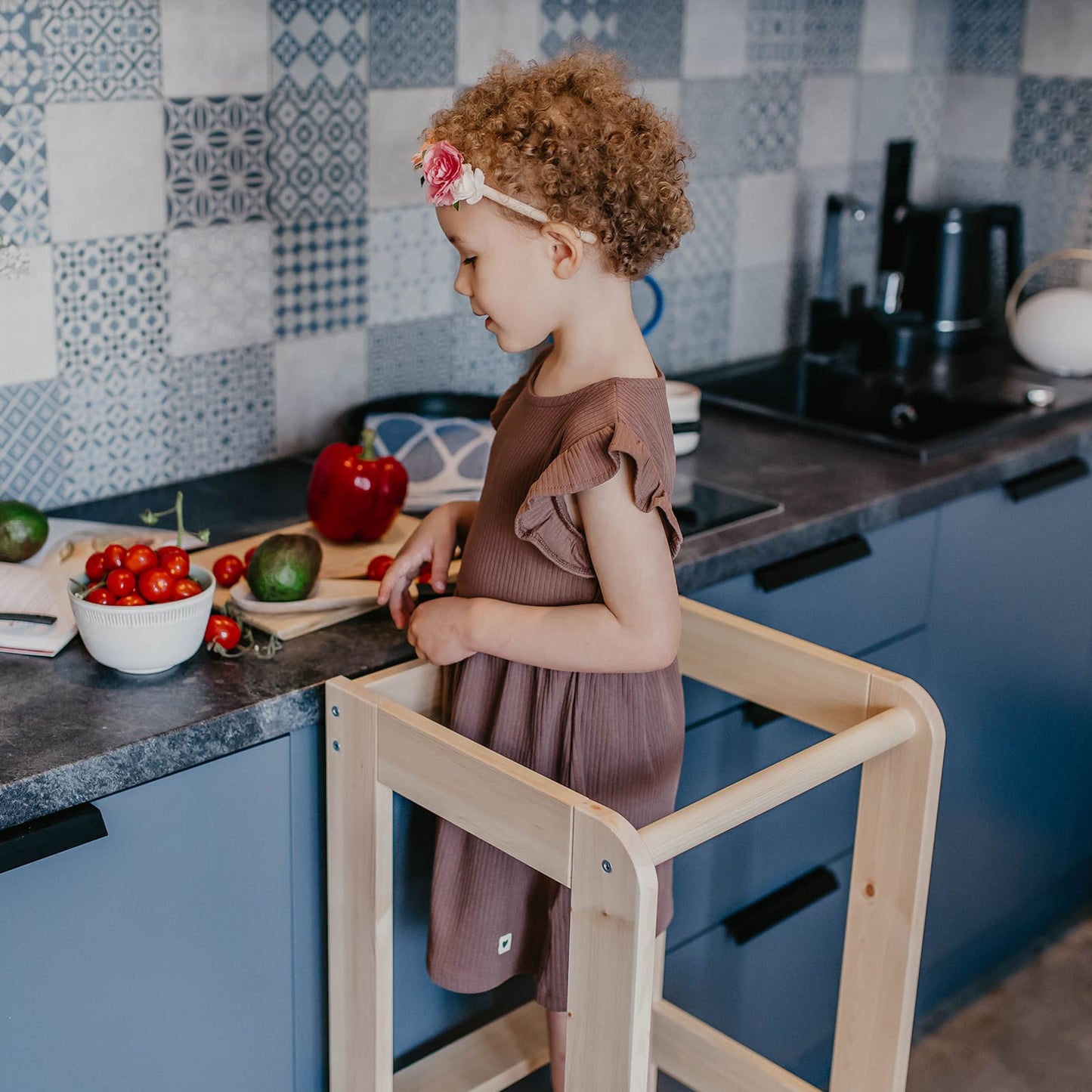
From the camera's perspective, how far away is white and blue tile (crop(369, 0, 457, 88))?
1.78 meters

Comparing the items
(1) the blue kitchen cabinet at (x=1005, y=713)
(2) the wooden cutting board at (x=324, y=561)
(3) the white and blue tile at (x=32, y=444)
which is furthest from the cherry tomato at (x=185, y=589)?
(1) the blue kitchen cabinet at (x=1005, y=713)

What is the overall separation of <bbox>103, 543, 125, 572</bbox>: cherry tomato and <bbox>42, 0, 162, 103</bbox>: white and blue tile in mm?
566

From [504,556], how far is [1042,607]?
3.74 feet

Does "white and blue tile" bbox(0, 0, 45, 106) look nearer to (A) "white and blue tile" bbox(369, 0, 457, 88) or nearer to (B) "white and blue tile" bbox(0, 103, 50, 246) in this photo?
(B) "white and blue tile" bbox(0, 103, 50, 246)

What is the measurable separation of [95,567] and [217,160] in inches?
24.9

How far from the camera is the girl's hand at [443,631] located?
3.97ft

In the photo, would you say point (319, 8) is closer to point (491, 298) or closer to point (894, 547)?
point (491, 298)

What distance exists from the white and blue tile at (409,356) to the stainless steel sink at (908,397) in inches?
17.0

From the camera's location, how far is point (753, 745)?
5.53 ft

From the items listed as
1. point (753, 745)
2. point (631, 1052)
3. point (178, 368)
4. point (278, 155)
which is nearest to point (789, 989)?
point (753, 745)

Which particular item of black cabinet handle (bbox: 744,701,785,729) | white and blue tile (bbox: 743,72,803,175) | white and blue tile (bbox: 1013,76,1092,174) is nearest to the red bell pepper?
black cabinet handle (bbox: 744,701,785,729)

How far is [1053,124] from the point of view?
2492mm

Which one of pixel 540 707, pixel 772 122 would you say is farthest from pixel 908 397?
pixel 540 707

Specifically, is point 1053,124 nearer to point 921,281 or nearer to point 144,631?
point 921,281
